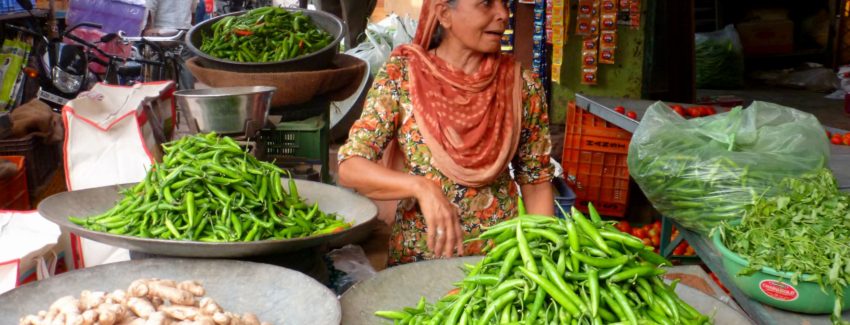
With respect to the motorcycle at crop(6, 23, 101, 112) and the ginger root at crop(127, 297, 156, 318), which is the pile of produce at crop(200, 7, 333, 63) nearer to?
the ginger root at crop(127, 297, 156, 318)

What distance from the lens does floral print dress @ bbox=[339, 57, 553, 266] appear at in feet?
9.09

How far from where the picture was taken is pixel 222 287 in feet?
6.40

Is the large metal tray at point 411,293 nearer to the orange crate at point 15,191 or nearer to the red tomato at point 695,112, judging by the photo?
the orange crate at point 15,191

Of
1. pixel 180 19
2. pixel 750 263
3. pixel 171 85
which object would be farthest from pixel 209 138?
pixel 180 19

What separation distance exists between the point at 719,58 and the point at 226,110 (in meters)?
10.8

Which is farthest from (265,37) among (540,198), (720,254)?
(720,254)

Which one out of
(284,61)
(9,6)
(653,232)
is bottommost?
(653,232)

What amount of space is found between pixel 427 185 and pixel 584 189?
402 centimetres

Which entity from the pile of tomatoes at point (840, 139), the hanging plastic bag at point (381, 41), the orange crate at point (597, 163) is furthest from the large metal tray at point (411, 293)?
the hanging plastic bag at point (381, 41)

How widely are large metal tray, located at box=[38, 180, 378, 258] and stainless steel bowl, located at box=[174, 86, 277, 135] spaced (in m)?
0.64

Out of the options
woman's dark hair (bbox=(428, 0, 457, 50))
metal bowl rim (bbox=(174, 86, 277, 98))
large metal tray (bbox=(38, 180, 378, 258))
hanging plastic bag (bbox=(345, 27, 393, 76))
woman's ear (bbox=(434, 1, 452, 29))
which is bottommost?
large metal tray (bbox=(38, 180, 378, 258))

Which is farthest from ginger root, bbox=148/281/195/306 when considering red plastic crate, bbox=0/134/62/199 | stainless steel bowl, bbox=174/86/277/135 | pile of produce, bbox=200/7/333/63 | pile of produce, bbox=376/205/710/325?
red plastic crate, bbox=0/134/62/199

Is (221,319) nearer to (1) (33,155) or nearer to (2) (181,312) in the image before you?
(2) (181,312)

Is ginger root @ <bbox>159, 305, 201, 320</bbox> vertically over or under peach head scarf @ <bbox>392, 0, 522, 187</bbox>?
under
